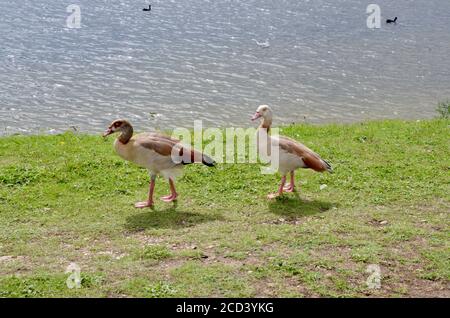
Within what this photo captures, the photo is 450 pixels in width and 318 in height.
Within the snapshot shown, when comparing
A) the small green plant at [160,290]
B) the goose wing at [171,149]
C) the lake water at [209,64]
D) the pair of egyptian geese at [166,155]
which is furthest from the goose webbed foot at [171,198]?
the lake water at [209,64]

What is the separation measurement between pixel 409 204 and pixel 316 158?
1.72 meters

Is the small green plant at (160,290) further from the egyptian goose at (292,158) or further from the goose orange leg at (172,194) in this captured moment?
the egyptian goose at (292,158)

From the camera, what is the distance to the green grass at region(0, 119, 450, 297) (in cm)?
726

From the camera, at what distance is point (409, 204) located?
10117 mm

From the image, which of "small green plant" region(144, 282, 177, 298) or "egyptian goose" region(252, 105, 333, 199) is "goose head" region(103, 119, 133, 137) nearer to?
"egyptian goose" region(252, 105, 333, 199)

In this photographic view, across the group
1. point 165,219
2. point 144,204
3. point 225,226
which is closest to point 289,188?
point 225,226

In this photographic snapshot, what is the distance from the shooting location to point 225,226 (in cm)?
909

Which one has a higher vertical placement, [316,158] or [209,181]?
[316,158]

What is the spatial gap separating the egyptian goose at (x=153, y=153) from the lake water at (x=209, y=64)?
6561mm

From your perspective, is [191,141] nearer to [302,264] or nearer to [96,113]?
[96,113]

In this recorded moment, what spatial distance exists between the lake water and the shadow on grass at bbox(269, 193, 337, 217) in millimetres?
7274

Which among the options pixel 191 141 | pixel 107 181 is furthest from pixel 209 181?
pixel 191 141

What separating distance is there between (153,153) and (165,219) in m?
1.17

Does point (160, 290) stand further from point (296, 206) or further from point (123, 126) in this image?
point (123, 126)
